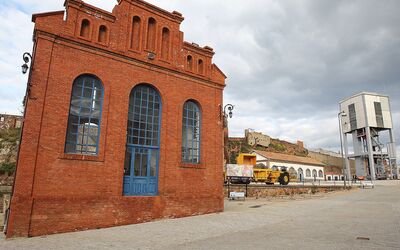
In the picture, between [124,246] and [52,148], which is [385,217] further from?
[52,148]

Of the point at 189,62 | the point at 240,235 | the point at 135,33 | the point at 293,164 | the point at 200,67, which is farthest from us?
the point at 293,164

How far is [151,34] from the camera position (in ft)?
43.9

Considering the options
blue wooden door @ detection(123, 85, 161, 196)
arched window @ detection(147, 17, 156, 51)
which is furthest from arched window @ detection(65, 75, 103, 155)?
arched window @ detection(147, 17, 156, 51)

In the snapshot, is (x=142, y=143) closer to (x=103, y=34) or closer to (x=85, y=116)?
(x=85, y=116)

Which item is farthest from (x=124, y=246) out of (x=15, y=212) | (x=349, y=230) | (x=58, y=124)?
(x=349, y=230)

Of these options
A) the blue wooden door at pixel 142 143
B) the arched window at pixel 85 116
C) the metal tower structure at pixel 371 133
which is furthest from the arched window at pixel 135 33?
the metal tower structure at pixel 371 133

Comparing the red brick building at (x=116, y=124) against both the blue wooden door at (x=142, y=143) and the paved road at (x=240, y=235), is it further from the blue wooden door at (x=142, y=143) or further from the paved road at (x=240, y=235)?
the paved road at (x=240, y=235)

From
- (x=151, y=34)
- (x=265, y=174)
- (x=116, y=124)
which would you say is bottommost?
(x=265, y=174)

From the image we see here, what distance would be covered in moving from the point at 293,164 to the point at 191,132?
134ft

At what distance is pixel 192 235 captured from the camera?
9.06m

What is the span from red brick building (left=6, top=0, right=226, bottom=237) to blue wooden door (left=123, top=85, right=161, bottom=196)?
0.14 feet

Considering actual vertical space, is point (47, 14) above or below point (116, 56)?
above

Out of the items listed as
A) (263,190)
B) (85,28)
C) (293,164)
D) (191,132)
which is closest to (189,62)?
(191,132)

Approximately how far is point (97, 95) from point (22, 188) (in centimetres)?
428
